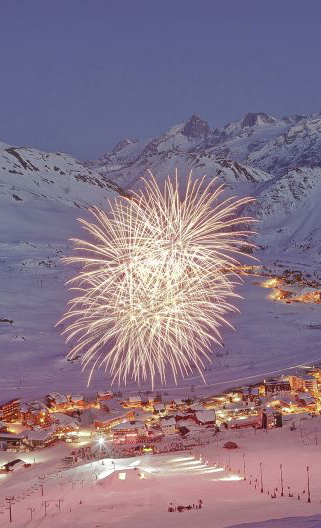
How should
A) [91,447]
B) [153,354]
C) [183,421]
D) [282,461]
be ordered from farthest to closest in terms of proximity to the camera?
[153,354] < [183,421] < [91,447] < [282,461]

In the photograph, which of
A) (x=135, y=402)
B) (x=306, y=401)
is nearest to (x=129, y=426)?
(x=135, y=402)

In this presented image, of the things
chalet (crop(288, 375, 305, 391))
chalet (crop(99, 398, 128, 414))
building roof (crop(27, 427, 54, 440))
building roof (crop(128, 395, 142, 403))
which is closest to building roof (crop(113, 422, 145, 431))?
chalet (crop(99, 398, 128, 414))

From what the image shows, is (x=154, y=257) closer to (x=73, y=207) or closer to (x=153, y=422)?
(x=153, y=422)

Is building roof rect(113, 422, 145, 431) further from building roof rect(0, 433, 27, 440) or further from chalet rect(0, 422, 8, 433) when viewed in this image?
chalet rect(0, 422, 8, 433)

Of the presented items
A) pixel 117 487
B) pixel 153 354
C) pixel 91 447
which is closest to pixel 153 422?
pixel 91 447

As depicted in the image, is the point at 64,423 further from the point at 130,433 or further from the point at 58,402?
the point at 130,433

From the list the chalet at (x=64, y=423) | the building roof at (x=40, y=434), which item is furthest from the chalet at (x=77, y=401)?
the building roof at (x=40, y=434)

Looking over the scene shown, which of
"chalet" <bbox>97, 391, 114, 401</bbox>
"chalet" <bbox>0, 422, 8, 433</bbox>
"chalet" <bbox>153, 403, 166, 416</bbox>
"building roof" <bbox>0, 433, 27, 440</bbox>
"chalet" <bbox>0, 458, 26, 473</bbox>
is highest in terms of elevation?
"chalet" <bbox>97, 391, 114, 401</bbox>

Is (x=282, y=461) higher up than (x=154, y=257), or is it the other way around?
(x=154, y=257)
